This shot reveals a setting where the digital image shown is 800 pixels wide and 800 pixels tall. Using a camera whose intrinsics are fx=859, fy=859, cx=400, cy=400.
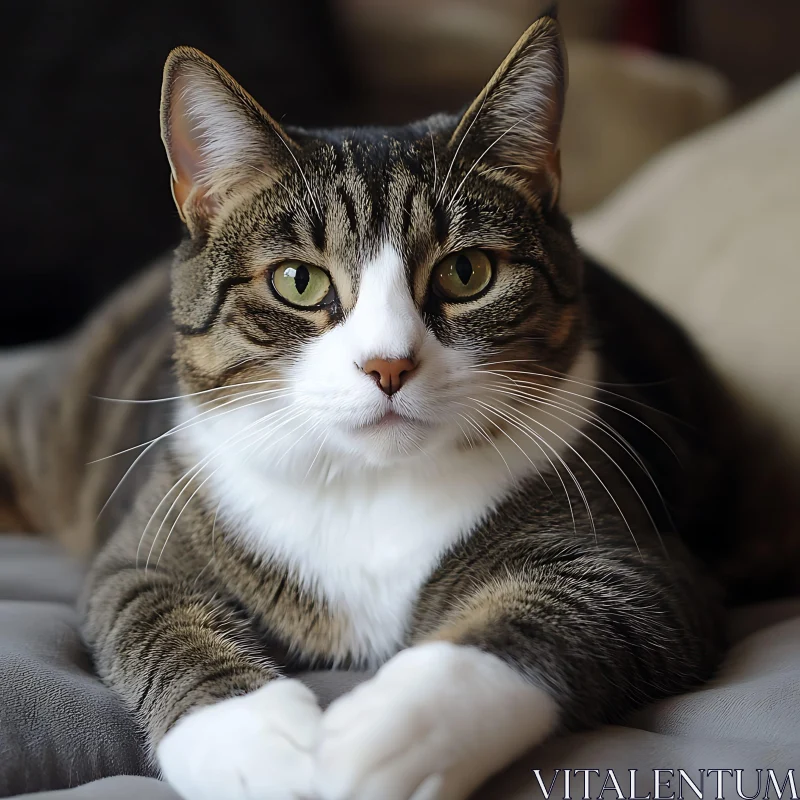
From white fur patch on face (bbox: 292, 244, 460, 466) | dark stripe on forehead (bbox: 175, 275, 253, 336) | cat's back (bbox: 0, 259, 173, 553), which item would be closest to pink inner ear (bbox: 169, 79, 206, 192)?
dark stripe on forehead (bbox: 175, 275, 253, 336)

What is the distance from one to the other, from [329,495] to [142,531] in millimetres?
291

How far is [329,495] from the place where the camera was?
1.03 metres

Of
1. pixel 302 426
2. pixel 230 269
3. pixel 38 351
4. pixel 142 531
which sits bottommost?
pixel 38 351

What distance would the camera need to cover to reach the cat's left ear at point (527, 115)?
979mm

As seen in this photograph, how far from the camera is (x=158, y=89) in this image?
218 centimetres

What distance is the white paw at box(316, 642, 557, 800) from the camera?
0.67 m

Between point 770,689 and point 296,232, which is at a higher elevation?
point 296,232

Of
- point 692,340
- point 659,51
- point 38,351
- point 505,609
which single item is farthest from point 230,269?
point 659,51

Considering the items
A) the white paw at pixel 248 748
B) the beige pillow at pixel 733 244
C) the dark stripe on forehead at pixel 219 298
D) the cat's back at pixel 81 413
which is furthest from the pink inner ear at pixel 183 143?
the beige pillow at pixel 733 244

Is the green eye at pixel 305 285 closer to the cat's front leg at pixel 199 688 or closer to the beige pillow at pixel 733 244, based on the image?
the cat's front leg at pixel 199 688

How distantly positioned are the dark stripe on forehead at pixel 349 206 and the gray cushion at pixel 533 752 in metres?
0.50

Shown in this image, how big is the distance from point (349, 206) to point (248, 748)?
57 cm

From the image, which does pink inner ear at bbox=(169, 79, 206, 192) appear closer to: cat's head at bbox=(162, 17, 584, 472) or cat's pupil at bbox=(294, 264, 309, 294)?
cat's head at bbox=(162, 17, 584, 472)

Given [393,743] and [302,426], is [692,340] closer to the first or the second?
[302,426]
